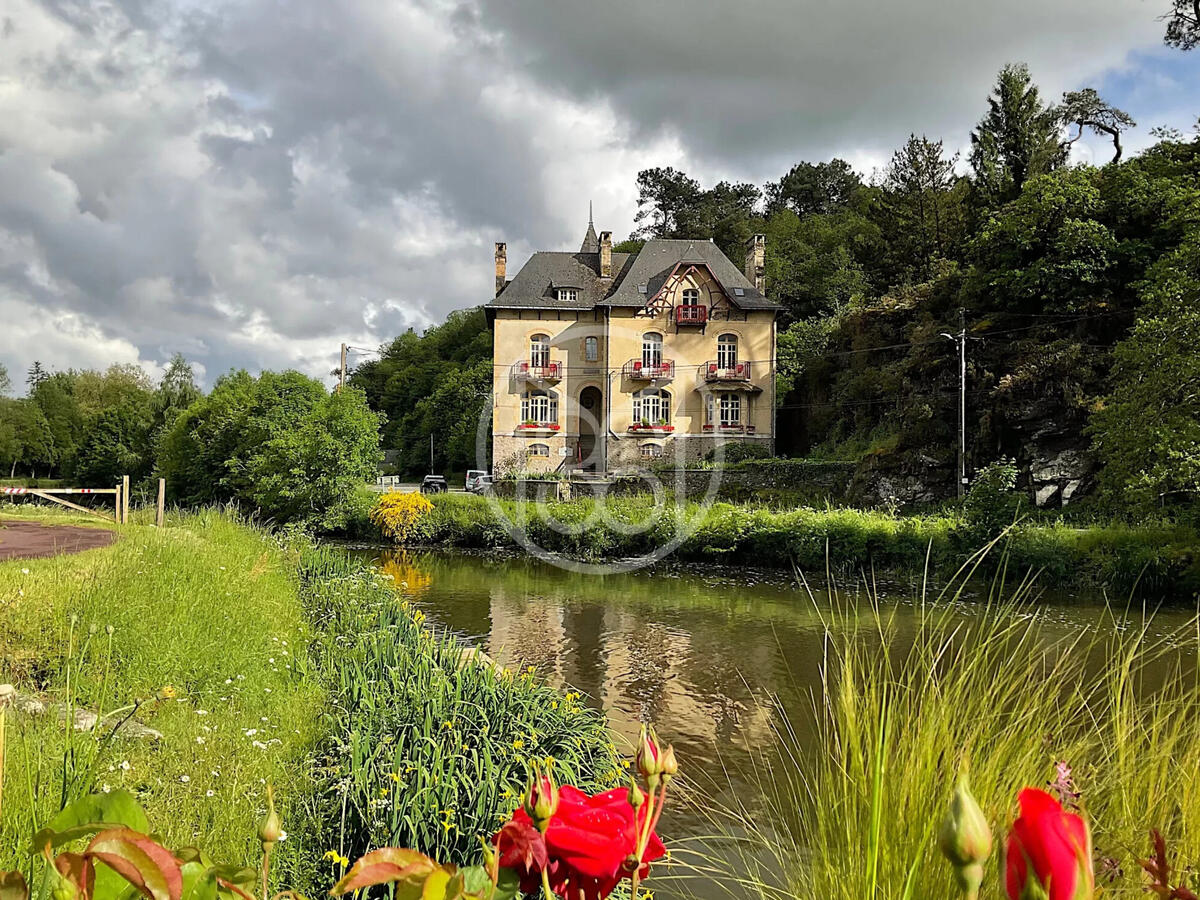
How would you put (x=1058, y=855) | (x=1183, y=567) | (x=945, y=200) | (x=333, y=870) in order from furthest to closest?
(x=945, y=200), (x=1183, y=567), (x=333, y=870), (x=1058, y=855)

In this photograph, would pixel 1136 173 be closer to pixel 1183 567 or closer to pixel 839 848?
pixel 1183 567

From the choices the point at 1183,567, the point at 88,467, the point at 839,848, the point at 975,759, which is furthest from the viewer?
the point at 88,467

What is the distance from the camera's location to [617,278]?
3781 cm

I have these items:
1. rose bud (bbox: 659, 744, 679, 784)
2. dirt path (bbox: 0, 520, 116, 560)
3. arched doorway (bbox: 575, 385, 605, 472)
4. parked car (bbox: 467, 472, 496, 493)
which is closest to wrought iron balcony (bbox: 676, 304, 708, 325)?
arched doorway (bbox: 575, 385, 605, 472)

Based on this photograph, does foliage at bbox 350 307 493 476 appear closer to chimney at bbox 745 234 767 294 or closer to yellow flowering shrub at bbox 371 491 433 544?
chimney at bbox 745 234 767 294

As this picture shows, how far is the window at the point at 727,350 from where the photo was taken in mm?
35812

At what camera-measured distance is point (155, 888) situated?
2.46 ft

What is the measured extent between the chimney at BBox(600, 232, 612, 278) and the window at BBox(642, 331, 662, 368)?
4.26 meters

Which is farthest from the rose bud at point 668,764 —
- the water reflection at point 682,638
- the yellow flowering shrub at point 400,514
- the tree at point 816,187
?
the tree at point 816,187

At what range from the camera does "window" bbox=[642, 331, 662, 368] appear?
1411 inches

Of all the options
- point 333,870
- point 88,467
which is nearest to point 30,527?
point 333,870

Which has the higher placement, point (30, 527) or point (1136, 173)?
point (1136, 173)

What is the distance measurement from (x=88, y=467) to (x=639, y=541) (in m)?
42.5

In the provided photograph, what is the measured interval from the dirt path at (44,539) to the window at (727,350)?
27.4 meters
